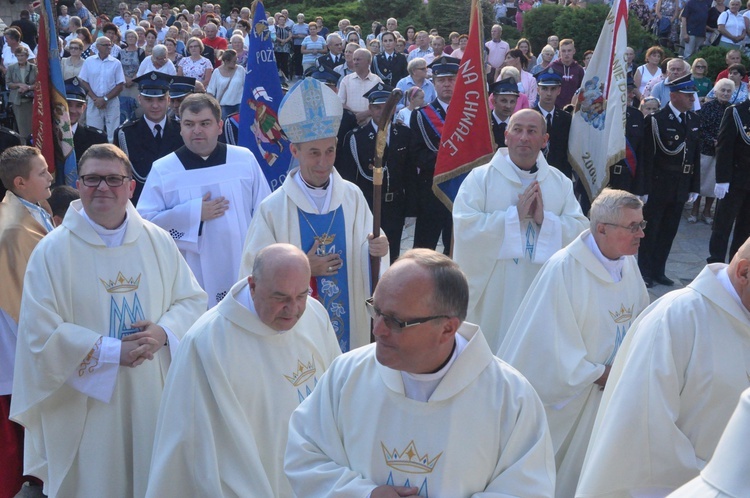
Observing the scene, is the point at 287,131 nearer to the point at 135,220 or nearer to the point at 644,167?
the point at 135,220

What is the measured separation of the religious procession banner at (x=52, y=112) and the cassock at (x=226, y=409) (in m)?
4.31

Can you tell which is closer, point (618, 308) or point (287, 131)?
point (618, 308)

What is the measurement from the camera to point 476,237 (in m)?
6.17

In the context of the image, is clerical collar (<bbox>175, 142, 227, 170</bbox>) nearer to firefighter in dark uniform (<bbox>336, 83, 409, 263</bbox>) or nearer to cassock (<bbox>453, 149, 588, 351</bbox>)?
cassock (<bbox>453, 149, 588, 351</bbox>)

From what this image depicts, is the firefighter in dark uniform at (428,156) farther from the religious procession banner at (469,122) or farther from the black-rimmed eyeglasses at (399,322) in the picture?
the black-rimmed eyeglasses at (399,322)

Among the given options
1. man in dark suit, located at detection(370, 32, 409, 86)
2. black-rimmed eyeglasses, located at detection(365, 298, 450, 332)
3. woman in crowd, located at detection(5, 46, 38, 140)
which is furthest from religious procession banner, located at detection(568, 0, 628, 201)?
woman in crowd, located at detection(5, 46, 38, 140)

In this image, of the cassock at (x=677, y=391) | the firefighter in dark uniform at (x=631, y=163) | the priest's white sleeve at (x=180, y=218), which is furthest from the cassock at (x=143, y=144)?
the cassock at (x=677, y=391)

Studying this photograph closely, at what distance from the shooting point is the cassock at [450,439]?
119 inches

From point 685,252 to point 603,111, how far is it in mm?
3109

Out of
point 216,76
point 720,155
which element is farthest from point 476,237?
point 216,76

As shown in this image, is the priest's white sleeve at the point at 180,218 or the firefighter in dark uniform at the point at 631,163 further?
the firefighter in dark uniform at the point at 631,163

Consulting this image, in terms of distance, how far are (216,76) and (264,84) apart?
210 inches

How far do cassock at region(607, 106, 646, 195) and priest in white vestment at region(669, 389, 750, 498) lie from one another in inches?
309

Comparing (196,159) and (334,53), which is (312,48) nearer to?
(334,53)
